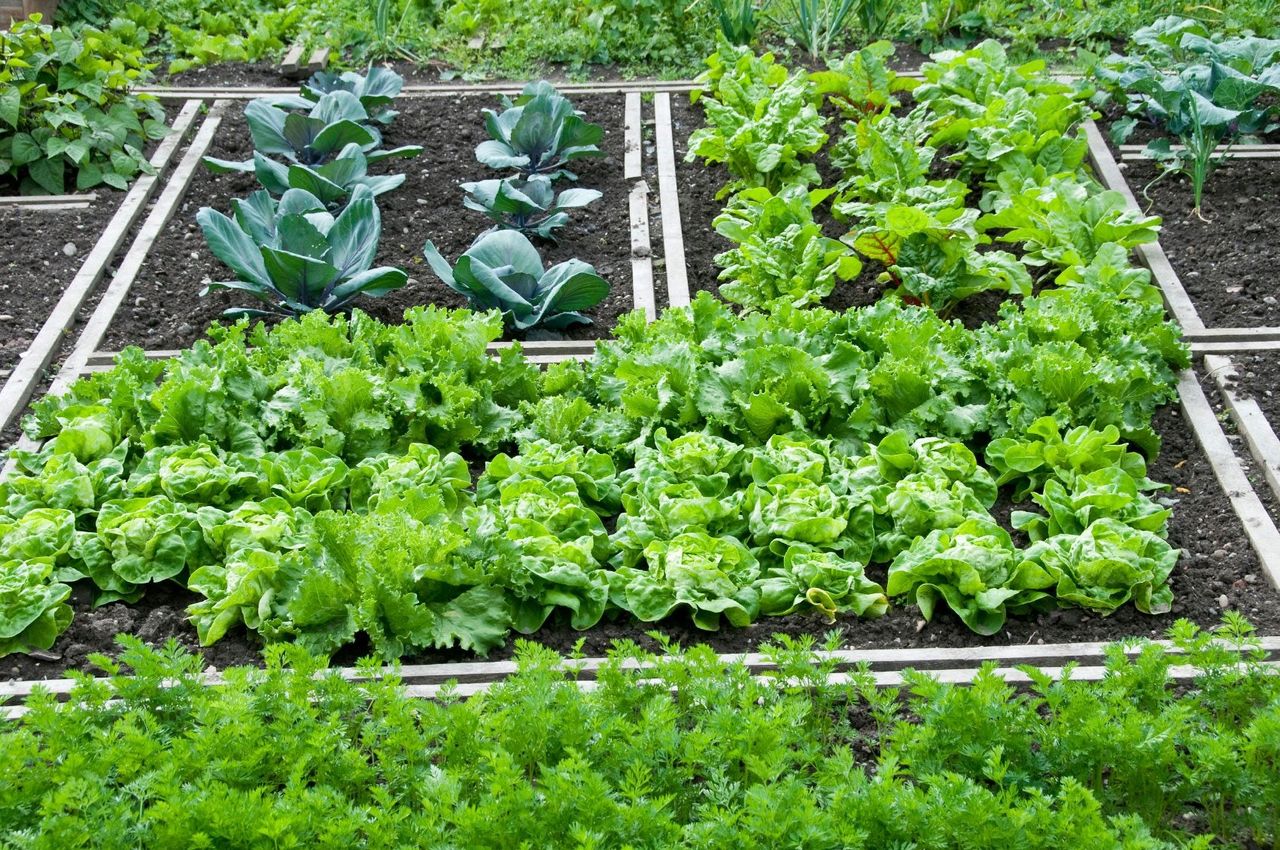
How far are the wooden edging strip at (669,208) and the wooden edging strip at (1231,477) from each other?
1834 mm

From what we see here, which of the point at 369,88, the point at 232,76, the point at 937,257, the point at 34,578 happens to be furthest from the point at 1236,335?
the point at 232,76

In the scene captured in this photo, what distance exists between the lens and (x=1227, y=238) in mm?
5301

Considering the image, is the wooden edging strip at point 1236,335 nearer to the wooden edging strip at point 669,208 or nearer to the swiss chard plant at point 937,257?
the swiss chard plant at point 937,257

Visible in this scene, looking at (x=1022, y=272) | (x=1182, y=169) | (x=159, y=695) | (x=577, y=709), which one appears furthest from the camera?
(x=1182, y=169)

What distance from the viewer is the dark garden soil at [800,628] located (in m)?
3.20

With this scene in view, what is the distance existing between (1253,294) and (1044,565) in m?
2.18

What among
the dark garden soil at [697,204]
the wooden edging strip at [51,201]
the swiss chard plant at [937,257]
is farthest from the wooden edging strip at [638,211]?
the wooden edging strip at [51,201]

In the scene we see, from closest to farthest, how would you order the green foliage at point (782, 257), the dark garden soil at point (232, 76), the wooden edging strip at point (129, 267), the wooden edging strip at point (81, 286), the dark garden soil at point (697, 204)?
the wooden edging strip at point (81, 286), the wooden edging strip at point (129, 267), the green foliage at point (782, 257), the dark garden soil at point (697, 204), the dark garden soil at point (232, 76)

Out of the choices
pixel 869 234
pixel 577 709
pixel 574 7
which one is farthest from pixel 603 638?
pixel 574 7

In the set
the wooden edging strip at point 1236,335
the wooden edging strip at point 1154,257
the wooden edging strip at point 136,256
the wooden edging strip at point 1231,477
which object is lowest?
the wooden edging strip at point 1231,477

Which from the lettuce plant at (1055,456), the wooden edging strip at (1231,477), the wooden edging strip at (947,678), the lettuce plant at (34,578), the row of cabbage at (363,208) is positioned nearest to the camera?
the wooden edging strip at (947,678)

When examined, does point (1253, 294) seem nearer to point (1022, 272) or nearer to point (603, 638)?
point (1022, 272)

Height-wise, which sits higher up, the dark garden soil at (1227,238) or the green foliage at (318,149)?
the green foliage at (318,149)

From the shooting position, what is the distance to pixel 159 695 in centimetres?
263
